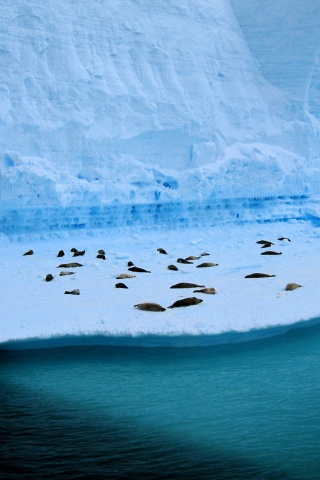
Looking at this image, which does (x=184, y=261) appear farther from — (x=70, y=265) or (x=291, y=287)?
(x=291, y=287)

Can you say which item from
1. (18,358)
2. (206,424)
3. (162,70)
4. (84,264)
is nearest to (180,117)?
(162,70)

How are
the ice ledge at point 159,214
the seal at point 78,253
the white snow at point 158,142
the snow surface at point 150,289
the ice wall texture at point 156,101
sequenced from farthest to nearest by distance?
the ice wall texture at point 156,101 → the ice ledge at point 159,214 → the seal at point 78,253 → the white snow at point 158,142 → the snow surface at point 150,289

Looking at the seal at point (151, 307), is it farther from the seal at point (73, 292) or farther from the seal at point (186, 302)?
the seal at point (73, 292)

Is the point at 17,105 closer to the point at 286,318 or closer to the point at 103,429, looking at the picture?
the point at 286,318

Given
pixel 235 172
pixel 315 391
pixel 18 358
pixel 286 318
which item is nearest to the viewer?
pixel 315 391

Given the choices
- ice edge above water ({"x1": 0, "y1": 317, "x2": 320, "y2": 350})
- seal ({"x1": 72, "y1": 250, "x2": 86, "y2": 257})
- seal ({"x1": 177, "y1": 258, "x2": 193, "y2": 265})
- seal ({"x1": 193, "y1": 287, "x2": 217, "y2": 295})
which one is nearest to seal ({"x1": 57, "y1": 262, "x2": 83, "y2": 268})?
seal ({"x1": 72, "y1": 250, "x2": 86, "y2": 257})

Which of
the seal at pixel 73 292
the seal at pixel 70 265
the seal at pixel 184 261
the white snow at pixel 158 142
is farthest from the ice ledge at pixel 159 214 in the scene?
the seal at pixel 73 292

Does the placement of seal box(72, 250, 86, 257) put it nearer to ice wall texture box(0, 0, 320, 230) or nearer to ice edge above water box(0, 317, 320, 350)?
ice wall texture box(0, 0, 320, 230)
